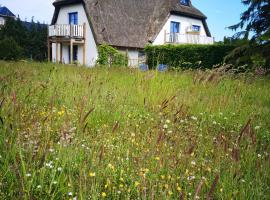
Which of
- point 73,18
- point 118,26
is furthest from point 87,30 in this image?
point 73,18

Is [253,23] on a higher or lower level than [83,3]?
lower

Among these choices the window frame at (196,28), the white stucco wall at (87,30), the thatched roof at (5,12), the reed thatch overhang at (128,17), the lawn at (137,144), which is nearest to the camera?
the lawn at (137,144)

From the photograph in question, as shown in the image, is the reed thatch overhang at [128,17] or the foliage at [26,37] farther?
the foliage at [26,37]

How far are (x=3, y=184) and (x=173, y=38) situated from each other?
2880 centimetres

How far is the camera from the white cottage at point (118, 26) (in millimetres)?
25594

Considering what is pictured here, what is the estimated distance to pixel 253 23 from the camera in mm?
12688

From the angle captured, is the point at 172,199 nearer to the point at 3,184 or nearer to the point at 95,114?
the point at 3,184

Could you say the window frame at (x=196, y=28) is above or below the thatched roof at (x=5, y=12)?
below

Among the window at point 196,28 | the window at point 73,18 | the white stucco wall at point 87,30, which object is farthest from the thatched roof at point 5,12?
the window at point 196,28

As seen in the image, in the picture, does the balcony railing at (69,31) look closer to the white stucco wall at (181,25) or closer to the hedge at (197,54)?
the white stucco wall at (181,25)

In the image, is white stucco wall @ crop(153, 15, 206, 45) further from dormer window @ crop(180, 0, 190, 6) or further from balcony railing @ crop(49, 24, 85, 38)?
balcony railing @ crop(49, 24, 85, 38)

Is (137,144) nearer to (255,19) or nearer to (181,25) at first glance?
(255,19)

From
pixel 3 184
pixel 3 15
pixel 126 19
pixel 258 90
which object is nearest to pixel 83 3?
pixel 126 19

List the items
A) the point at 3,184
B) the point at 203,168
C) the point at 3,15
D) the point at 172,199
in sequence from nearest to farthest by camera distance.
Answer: the point at 3,184
the point at 172,199
the point at 203,168
the point at 3,15
